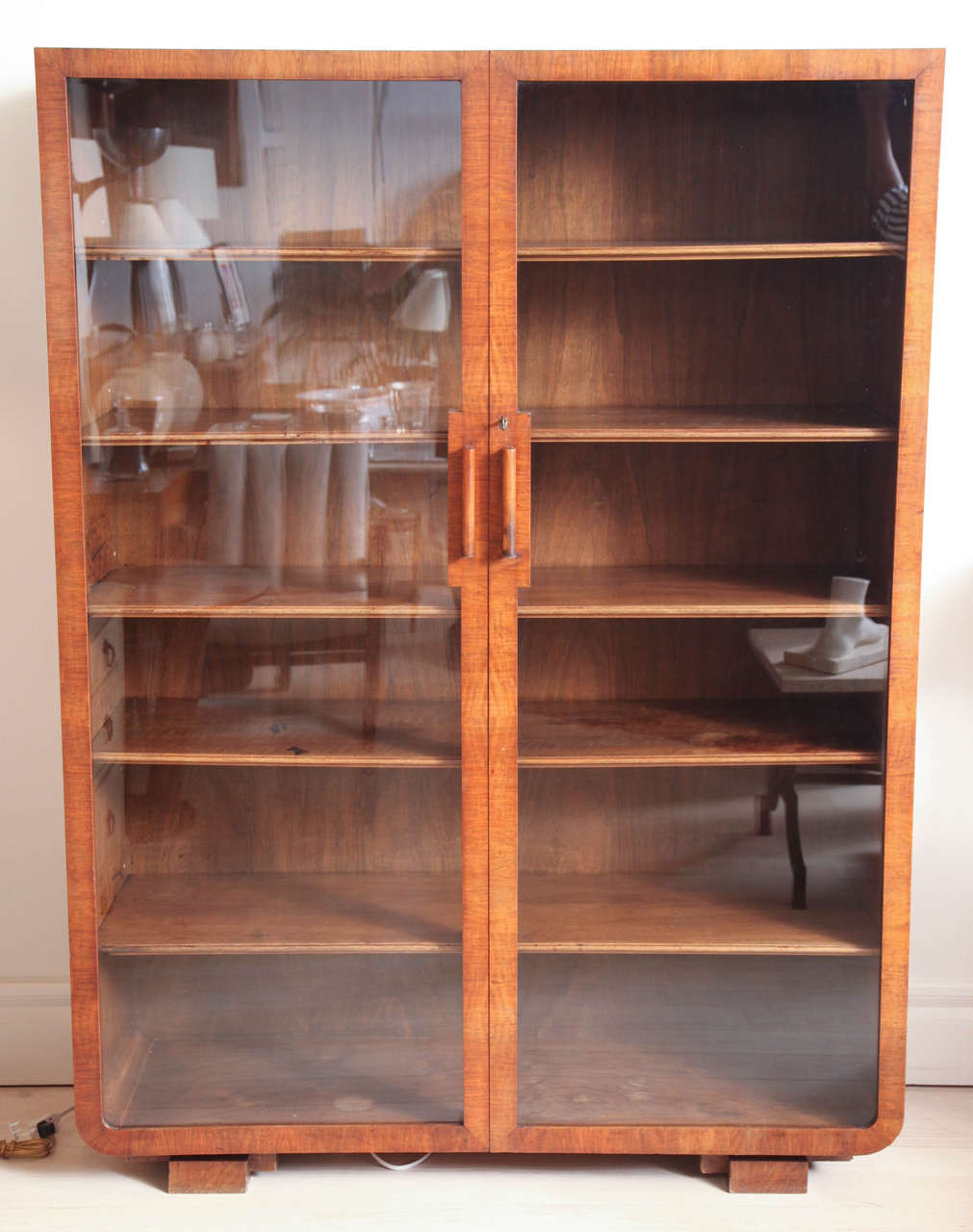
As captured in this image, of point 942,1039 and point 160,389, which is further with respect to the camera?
point 942,1039

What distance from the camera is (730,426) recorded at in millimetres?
2096

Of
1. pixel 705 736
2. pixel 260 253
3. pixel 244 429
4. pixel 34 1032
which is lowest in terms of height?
pixel 34 1032

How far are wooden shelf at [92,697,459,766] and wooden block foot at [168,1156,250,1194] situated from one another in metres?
0.70

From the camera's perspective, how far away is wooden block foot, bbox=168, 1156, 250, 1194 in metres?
2.26

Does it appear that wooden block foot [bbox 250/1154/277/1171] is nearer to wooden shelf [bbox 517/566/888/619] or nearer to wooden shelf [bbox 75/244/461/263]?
wooden shelf [bbox 517/566/888/619]

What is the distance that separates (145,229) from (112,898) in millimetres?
1116

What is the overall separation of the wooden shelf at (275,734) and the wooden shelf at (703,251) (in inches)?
29.1

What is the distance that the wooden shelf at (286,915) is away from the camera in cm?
221

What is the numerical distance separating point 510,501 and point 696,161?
624 millimetres

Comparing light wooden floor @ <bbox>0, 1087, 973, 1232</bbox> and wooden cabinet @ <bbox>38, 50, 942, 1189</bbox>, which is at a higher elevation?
wooden cabinet @ <bbox>38, 50, 942, 1189</bbox>

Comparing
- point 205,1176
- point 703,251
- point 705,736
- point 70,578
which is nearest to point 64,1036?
point 205,1176

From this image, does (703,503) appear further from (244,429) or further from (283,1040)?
(283,1040)

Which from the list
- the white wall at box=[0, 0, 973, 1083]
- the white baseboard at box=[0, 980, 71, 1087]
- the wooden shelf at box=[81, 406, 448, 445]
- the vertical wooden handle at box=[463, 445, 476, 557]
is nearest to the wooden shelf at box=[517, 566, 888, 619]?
the vertical wooden handle at box=[463, 445, 476, 557]

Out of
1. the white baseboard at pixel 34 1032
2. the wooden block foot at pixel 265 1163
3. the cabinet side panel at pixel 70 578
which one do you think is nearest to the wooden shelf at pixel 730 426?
the cabinet side panel at pixel 70 578
